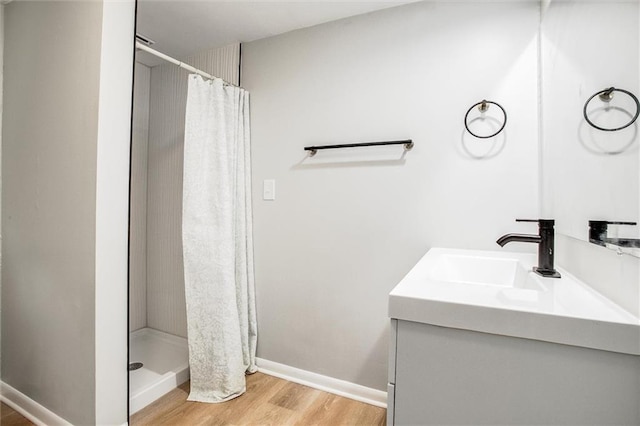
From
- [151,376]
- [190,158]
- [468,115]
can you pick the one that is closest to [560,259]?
[468,115]

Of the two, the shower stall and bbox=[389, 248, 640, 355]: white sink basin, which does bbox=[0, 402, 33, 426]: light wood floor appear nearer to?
the shower stall

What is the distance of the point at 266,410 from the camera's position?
167cm

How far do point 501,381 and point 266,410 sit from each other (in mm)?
1376

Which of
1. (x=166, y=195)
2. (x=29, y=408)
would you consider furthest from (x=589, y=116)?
(x=29, y=408)

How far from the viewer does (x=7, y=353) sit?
1.79 metres

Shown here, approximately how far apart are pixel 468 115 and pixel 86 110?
5.90ft

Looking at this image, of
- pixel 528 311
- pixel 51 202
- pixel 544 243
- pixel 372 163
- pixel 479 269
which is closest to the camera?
pixel 528 311

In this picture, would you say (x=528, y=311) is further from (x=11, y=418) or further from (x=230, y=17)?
(x=11, y=418)

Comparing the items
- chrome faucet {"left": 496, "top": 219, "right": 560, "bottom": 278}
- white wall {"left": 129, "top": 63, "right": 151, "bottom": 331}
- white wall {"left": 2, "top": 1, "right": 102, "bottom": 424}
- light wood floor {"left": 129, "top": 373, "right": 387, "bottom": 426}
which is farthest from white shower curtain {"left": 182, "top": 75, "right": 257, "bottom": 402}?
chrome faucet {"left": 496, "top": 219, "right": 560, "bottom": 278}

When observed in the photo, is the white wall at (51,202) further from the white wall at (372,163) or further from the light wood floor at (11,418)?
the white wall at (372,163)

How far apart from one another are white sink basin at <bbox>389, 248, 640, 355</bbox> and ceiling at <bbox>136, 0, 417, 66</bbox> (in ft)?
5.23

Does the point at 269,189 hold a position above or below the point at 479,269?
above

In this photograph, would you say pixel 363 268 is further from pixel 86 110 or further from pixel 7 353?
pixel 7 353

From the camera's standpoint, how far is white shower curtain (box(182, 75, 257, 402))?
178 centimetres
